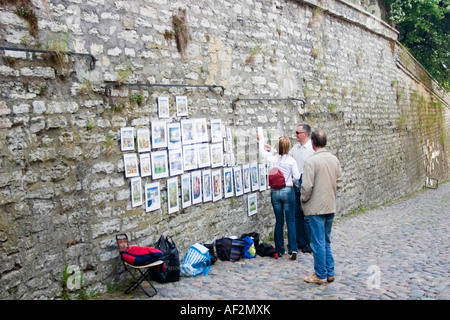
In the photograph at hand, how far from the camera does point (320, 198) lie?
630 cm

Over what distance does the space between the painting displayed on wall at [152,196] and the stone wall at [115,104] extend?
0.11m

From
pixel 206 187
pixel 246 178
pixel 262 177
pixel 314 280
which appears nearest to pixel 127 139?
pixel 206 187

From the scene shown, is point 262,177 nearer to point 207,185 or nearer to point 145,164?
point 207,185

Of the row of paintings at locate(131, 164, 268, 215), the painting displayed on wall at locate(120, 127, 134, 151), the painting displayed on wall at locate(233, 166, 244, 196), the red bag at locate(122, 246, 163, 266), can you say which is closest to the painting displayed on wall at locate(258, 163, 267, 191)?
the row of paintings at locate(131, 164, 268, 215)

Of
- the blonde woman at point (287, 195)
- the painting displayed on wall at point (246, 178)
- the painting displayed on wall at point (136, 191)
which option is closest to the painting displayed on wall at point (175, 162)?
the painting displayed on wall at point (136, 191)

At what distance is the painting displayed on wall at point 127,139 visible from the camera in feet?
20.4

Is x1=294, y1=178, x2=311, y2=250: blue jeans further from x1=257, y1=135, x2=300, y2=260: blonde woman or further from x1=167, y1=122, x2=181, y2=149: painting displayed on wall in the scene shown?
x1=167, y1=122, x2=181, y2=149: painting displayed on wall

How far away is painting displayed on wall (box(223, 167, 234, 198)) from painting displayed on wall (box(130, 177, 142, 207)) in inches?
76.4

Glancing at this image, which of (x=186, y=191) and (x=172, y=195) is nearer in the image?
(x=172, y=195)

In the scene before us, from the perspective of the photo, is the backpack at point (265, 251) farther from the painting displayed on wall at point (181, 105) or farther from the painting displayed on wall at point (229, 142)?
the painting displayed on wall at point (181, 105)

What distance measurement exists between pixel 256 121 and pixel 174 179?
2505 mm

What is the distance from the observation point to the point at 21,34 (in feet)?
16.8

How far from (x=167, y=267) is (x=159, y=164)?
1.30 metres
